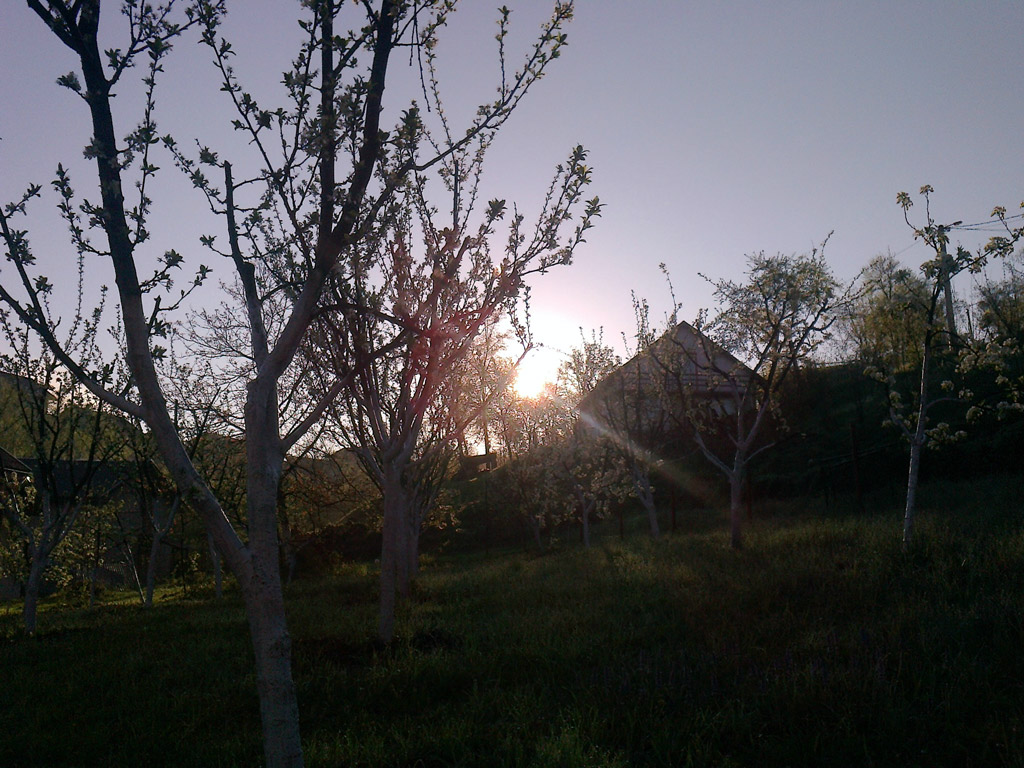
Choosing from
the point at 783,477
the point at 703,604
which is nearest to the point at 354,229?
the point at 703,604

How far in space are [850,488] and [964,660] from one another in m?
13.5

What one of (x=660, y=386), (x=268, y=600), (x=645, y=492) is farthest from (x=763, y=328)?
(x=268, y=600)

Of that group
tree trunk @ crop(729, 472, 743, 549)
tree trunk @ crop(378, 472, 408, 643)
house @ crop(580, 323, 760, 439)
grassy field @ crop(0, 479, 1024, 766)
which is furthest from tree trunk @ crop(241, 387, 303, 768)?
house @ crop(580, 323, 760, 439)

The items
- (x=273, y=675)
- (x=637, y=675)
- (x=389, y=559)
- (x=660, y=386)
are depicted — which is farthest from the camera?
(x=660, y=386)

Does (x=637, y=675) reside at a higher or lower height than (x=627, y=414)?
lower

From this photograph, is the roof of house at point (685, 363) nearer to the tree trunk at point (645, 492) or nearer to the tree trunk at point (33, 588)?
the tree trunk at point (645, 492)

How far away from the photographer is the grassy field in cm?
462

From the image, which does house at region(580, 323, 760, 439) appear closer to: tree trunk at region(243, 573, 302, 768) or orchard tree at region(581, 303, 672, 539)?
orchard tree at region(581, 303, 672, 539)

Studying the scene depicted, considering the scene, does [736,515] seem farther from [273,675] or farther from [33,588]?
[33,588]

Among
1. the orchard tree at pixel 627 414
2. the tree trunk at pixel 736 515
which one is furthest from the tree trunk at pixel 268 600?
the orchard tree at pixel 627 414

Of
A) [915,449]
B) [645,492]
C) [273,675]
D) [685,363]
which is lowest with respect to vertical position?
[645,492]

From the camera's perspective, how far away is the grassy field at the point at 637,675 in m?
4.62

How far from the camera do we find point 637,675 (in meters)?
5.87

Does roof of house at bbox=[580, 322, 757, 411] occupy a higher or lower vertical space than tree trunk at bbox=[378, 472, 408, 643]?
higher
